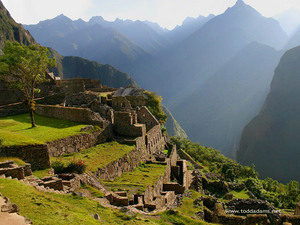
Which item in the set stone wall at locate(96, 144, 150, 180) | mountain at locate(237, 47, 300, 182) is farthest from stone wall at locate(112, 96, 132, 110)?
mountain at locate(237, 47, 300, 182)

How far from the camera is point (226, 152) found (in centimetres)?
14250

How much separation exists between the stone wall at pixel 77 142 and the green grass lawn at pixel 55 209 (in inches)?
322

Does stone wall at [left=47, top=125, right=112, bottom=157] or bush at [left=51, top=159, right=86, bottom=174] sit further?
stone wall at [left=47, top=125, right=112, bottom=157]

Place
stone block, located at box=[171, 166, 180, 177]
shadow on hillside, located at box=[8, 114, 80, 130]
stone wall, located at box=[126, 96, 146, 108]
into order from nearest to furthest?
1. shadow on hillside, located at box=[8, 114, 80, 130]
2. stone block, located at box=[171, 166, 180, 177]
3. stone wall, located at box=[126, 96, 146, 108]

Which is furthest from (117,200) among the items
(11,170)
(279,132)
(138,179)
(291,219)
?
(279,132)

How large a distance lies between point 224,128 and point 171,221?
17831 cm

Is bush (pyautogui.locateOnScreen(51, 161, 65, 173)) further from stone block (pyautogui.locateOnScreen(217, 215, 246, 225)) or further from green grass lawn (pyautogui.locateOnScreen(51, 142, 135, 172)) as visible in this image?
stone block (pyautogui.locateOnScreen(217, 215, 246, 225))

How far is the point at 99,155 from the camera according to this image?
19.3 m

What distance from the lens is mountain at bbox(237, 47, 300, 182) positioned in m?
102

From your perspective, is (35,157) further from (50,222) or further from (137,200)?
(50,222)

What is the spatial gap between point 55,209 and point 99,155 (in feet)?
37.6

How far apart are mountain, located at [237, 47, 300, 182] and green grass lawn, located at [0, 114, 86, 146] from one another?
100 meters

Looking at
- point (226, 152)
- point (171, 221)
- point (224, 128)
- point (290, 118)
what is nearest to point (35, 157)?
point (171, 221)

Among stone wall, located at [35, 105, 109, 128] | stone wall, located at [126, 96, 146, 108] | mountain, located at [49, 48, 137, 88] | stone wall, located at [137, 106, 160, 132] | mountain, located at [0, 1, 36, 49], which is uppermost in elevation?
mountain, located at [0, 1, 36, 49]
